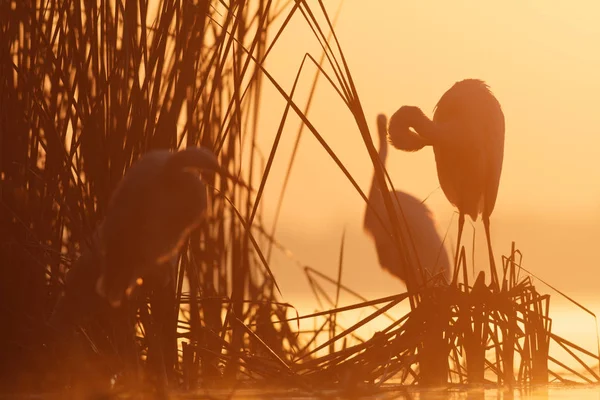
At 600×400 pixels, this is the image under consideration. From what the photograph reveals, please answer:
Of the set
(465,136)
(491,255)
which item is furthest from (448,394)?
(465,136)

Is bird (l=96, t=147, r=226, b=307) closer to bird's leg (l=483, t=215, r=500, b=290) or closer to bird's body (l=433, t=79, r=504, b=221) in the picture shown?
bird's leg (l=483, t=215, r=500, b=290)

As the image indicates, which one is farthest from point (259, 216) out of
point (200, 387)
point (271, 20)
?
point (200, 387)

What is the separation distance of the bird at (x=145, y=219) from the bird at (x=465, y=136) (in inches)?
119

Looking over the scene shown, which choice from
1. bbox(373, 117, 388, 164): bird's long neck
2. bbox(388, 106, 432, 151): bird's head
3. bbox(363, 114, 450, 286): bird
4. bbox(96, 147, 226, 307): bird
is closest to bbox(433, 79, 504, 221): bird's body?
bbox(388, 106, 432, 151): bird's head

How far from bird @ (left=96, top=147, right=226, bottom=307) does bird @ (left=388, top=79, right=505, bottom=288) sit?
3033 mm

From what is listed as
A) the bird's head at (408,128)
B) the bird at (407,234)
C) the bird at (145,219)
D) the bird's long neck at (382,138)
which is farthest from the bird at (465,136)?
the bird at (145,219)

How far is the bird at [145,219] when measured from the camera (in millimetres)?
3221

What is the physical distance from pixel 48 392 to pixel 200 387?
0.44m

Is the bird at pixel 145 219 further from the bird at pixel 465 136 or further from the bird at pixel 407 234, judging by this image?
the bird at pixel 407 234

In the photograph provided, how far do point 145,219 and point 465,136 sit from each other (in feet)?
11.2

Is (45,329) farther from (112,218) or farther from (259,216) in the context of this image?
(259,216)

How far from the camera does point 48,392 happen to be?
349 centimetres

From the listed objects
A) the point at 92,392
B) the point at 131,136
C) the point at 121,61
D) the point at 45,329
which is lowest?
the point at 92,392

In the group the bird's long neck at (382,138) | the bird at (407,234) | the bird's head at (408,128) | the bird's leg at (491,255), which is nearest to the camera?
the bird's leg at (491,255)
